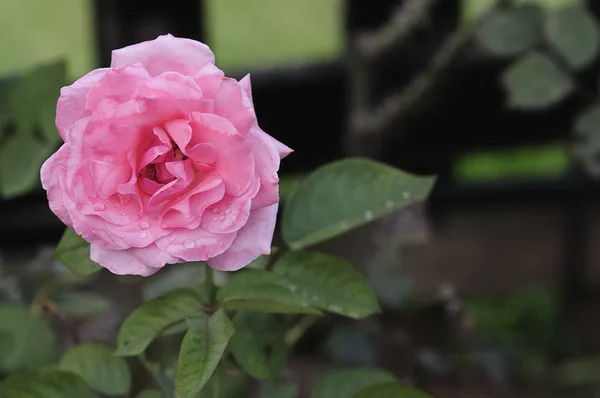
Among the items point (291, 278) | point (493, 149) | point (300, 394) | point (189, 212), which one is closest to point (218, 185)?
point (189, 212)

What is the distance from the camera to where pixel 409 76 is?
4.68ft

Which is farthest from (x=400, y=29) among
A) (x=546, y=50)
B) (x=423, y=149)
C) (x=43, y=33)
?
(x=43, y=33)

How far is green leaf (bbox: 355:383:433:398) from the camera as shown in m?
0.63

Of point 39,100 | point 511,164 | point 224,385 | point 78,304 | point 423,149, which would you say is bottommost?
point 511,164

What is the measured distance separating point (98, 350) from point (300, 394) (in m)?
0.33

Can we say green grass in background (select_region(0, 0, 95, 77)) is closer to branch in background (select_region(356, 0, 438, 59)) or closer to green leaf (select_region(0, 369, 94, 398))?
branch in background (select_region(356, 0, 438, 59))

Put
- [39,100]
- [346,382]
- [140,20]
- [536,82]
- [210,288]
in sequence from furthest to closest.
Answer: [140,20] < [536,82] < [39,100] < [346,382] < [210,288]

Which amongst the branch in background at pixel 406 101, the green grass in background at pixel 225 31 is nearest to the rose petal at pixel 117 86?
the branch in background at pixel 406 101

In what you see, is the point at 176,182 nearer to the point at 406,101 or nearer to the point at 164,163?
the point at 164,163

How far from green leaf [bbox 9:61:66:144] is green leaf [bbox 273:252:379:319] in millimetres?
301

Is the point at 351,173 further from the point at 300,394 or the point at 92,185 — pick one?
the point at 300,394

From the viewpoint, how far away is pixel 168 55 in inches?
19.7

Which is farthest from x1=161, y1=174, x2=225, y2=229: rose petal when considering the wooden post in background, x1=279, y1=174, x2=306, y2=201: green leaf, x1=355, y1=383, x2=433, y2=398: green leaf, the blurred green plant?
x1=279, y1=174, x2=306, y2=201: green leaf

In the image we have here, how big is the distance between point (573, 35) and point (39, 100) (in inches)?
23.6
